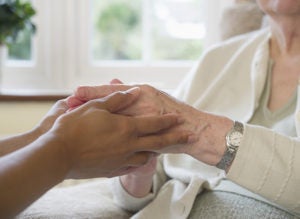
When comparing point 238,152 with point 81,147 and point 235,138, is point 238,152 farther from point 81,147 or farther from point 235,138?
point 81,147

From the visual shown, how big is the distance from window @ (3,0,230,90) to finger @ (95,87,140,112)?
4.27 feet

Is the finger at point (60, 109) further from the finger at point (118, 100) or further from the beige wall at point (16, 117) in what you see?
the beige wall at point (16, 117)

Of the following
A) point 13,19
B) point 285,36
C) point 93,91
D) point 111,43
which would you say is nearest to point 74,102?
point 93,91

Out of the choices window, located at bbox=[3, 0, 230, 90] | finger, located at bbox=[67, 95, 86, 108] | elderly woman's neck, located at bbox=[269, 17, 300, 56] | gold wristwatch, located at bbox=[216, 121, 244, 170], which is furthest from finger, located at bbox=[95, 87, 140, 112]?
window, located at bbox=[3, 0, 230, 90]

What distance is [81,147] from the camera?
91 cm

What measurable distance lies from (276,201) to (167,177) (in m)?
0.42

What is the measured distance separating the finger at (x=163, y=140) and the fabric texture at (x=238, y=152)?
115 mm

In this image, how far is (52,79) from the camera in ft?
7.80

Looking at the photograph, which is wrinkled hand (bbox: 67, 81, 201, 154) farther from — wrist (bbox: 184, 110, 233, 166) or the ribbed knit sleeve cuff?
the ribbed knit sleeve cuff

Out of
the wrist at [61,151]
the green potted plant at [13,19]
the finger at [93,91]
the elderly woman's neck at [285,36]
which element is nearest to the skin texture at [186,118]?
the finger at [93,91]

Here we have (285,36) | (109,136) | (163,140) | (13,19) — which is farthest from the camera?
(13,19)

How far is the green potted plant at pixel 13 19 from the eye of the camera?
2.04 m

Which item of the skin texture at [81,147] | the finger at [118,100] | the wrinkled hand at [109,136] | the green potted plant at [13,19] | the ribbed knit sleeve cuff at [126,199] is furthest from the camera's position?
the green potted plant at [13,19]

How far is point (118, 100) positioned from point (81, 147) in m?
0.18
